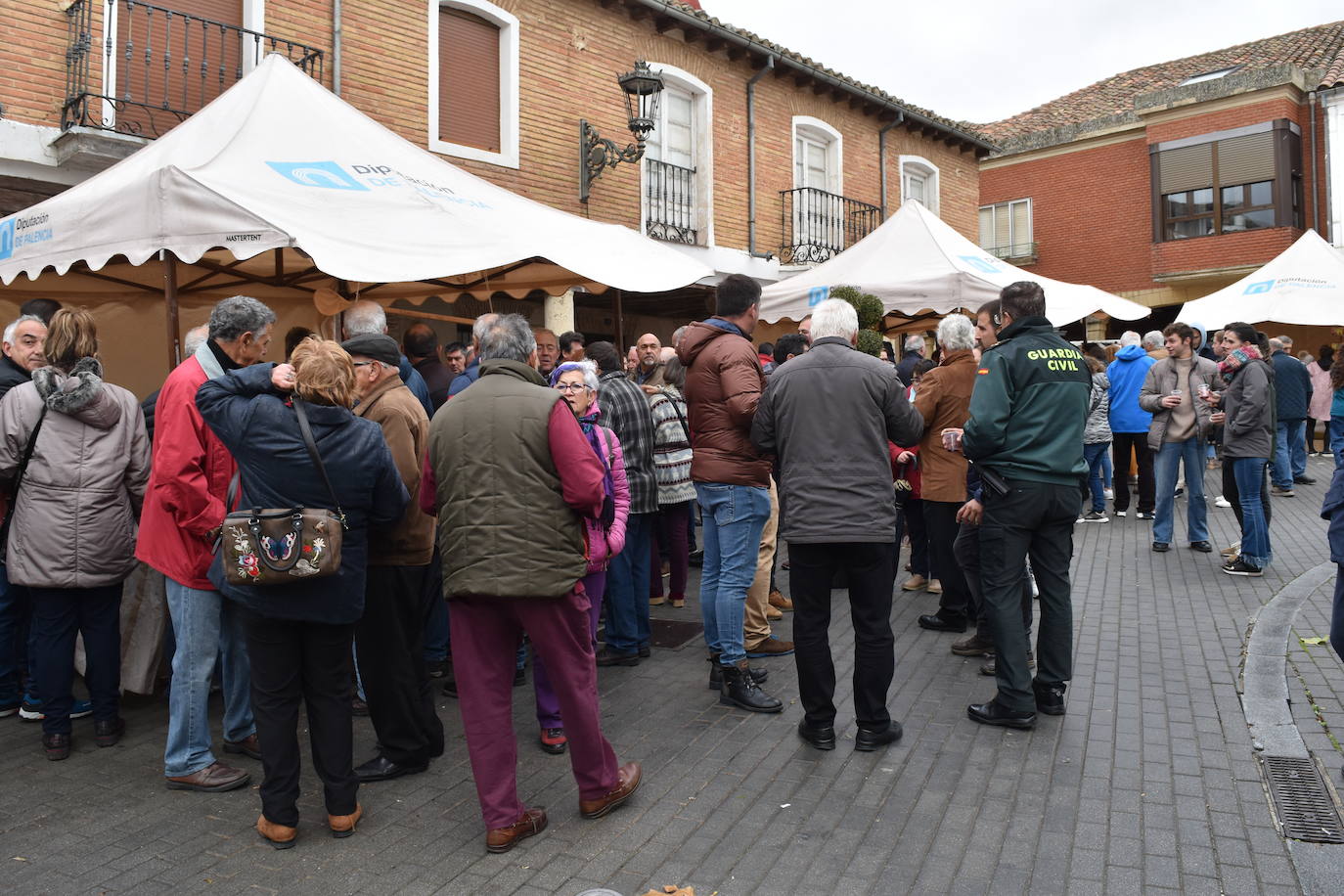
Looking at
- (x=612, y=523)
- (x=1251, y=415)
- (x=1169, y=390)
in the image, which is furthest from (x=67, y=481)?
(x=1169, y=390)

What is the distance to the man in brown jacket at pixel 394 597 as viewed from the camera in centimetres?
405

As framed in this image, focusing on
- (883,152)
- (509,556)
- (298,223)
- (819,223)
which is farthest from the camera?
(883,152)

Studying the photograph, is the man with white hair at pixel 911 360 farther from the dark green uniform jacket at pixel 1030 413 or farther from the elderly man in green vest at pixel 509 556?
the elderly man in green vest at pixel 509 556

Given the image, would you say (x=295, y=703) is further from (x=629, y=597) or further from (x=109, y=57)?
(x=109, y=57)

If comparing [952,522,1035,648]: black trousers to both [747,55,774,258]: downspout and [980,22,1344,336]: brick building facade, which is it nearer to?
[747,55,774,258]: downspout

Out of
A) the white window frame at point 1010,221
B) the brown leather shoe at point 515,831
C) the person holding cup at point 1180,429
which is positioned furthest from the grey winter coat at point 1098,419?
the white window frame at point 1010,221

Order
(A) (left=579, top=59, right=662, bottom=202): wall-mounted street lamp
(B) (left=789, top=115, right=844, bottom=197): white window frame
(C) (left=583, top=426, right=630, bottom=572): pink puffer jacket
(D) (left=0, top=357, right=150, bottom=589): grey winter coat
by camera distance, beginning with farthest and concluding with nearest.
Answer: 1. (B) (left=789, top=115, right=844, bottom=197): white window frame
2. (A) (left=579, top=59, right=662, bottom=202): wall-mounted street lamp
3. (D) (left=0, top=357, right=150, bottom=589): grey winter coat
4. (C) (left=583, top=426, right=630, bottom=572): pink puffer jacket

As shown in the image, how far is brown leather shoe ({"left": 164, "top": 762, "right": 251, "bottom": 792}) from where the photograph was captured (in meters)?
3.96

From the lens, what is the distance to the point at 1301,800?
371 cm

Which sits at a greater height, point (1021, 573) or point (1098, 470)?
point (1098, 470)

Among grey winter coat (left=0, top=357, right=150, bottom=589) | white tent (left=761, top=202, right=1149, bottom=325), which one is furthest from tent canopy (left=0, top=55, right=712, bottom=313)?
white tent (left=761, top=202, right=1149, bottom=325)

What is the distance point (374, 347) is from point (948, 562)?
12.3ft

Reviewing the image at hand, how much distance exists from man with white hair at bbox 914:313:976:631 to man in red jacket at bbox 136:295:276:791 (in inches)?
147

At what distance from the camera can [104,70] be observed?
862cm
